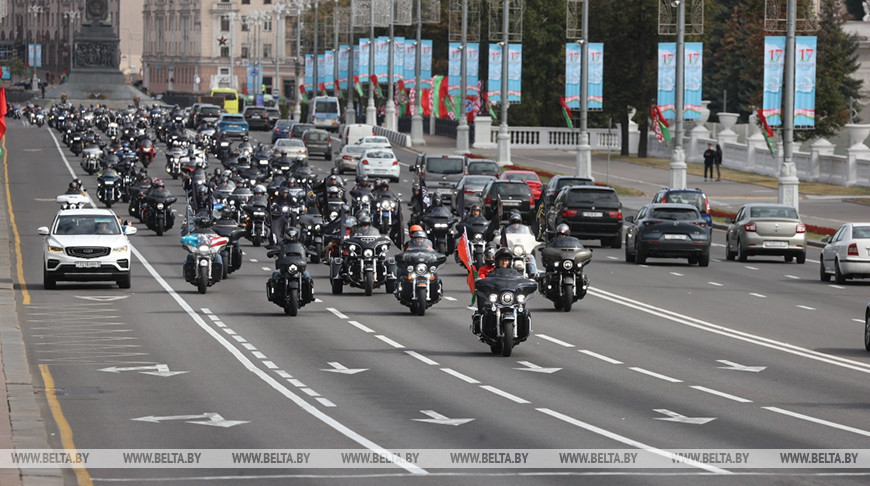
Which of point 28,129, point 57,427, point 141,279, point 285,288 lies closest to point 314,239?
point 141,279

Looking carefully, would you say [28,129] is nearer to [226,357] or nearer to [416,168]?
[416,168]

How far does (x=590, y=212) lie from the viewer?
153 feet

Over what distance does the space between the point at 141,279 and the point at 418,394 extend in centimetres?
1731

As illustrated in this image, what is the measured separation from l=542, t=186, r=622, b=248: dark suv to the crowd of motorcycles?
212 centimetres

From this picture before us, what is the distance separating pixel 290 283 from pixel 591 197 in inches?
713

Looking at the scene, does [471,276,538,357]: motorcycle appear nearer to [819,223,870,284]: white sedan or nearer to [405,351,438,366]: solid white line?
[405,351,438,366]: solid white line

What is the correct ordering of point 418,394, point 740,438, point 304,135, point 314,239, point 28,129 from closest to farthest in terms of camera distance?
point 740,438
point 418,394
point 314,239
point 304,135
point 28,129

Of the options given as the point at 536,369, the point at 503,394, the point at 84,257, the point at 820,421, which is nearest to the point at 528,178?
the point at 84,257

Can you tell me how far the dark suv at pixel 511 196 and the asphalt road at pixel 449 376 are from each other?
50.8 feet

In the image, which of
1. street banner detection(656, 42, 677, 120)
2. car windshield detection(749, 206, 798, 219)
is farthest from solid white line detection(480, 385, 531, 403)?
street banner detection(656, 42, 677, 120)

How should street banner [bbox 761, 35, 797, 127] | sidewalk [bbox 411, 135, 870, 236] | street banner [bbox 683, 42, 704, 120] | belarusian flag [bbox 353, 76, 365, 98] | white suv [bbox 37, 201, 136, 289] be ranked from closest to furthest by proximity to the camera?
white suv [bbox 37, 201, 136, 289], street banner [bbox 761, 35, 797, 127], sidewalk [bbox 411, 135, 870, 236], street banner [bbox 683, 42, 704, 120], belarusian flag [bbox 353, 76, 365, 98]

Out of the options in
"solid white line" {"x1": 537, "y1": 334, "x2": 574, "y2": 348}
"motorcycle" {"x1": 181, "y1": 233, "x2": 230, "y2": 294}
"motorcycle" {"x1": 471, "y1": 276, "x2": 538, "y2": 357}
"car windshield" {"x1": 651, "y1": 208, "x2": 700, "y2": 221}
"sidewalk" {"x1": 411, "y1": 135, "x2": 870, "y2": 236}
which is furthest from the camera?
"sidewalk" {"x1": 411, "y1": 135, "x2": 870, "y2": 236}

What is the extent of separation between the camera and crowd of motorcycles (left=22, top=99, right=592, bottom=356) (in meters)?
27.3

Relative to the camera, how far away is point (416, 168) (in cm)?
6338
